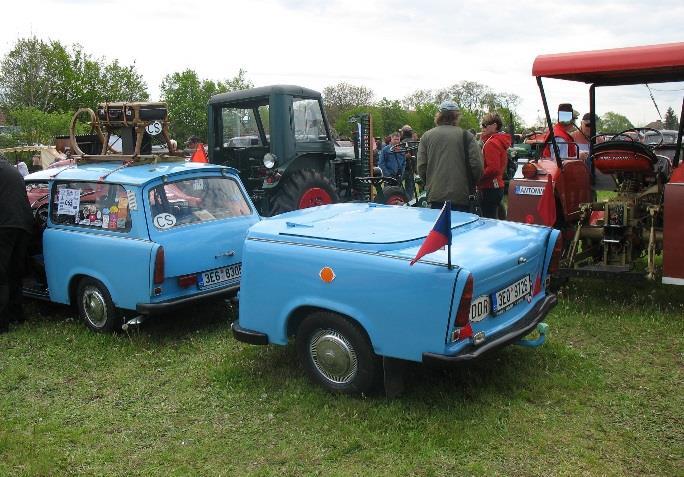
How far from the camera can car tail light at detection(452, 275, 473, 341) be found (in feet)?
11.8

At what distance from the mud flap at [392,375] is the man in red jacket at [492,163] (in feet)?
13.2

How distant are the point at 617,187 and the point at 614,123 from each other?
656mm

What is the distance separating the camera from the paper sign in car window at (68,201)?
5.99 m

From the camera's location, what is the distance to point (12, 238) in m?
6.18

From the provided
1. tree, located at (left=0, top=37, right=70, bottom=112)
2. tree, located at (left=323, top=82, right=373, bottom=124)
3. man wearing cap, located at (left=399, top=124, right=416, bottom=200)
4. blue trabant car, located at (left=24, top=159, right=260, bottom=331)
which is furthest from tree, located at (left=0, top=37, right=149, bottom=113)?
blue trabant car, located at (left=24, top=159, right=260, bottom=331)

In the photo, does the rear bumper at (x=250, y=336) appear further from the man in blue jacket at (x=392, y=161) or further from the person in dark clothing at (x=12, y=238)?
the man in blue jacket at (x=392, y=161)

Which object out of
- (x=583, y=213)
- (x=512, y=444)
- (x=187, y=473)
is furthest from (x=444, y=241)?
(x=583, y=213)

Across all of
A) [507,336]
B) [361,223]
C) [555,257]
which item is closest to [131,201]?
[361,223]

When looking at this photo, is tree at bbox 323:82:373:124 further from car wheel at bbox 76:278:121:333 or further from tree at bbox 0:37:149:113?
car wheel at bbox 76:278:121:333

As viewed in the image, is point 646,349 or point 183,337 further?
point 183,337

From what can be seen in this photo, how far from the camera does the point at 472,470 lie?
3.42 metres

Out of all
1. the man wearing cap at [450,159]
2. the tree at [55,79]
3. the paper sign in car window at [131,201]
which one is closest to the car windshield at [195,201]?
the paper sign in car window at [131,201]

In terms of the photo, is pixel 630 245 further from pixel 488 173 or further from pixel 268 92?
pixel 268 92

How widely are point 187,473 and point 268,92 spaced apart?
6.50 m
